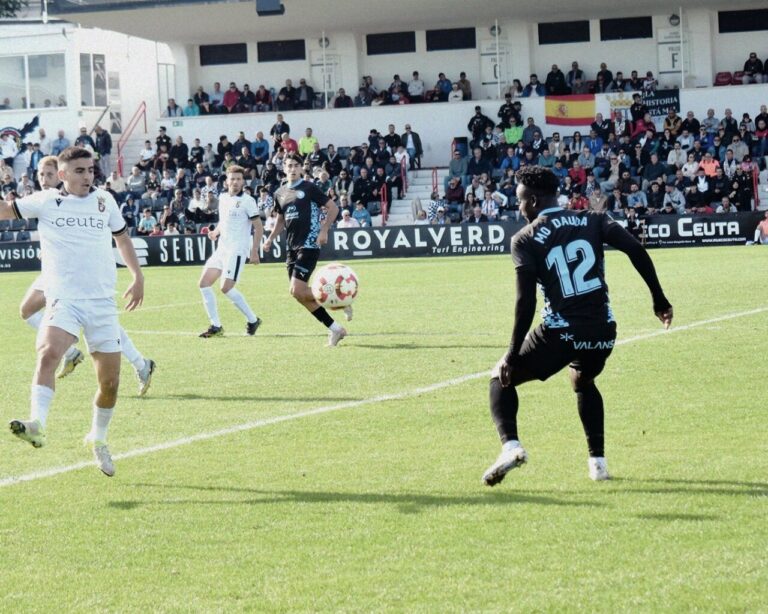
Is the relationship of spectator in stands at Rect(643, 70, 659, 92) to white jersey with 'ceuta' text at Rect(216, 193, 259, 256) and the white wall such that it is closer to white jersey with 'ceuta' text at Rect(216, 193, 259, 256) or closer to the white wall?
the white wall

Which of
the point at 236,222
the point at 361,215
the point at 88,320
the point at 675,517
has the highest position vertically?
the point at 361,215

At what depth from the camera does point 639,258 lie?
694 cm

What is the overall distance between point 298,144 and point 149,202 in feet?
17.3

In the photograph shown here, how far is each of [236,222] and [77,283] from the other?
343 inches

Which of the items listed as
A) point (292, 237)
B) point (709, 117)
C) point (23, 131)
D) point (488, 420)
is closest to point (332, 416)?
point (488, 420)

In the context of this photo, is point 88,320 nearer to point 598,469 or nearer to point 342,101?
point 598,469

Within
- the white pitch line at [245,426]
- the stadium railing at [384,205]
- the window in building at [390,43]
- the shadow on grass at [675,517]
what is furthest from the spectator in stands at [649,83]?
the shadow on grass at [675,517]

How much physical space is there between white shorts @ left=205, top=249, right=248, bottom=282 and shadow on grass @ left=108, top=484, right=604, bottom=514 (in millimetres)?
9204

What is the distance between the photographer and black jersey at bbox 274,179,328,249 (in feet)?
50.9

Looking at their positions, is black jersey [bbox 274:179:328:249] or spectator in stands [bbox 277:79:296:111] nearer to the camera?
black jersey [bbox 274:179:328:249]

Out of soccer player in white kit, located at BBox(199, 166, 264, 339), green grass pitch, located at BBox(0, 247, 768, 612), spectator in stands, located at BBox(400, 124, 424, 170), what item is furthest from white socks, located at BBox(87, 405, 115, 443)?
spectator in stands, located at BBox(400, 124, 424, 170)

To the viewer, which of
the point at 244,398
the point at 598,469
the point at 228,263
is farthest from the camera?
the point at 228,263

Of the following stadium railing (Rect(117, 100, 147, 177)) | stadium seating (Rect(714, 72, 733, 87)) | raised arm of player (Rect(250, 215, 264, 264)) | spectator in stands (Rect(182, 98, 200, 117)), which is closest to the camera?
raised arm of player (Rect(250, 215, 264, 264))

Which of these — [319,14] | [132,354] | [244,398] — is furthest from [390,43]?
[244,398]
